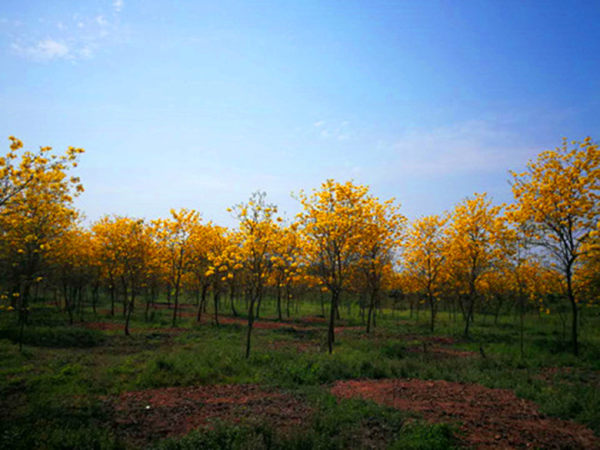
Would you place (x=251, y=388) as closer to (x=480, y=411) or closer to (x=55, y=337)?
(x=480, y=411)

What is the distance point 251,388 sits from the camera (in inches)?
421

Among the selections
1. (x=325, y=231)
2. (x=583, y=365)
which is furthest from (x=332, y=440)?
(x=583, y=365)

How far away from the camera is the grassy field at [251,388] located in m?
6.84

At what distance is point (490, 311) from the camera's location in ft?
181

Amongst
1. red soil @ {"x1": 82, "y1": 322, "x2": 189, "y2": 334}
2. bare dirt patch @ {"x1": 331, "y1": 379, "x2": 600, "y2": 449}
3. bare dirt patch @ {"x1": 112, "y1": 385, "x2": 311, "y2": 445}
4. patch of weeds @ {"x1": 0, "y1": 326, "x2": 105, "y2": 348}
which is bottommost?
red soil @ {"x1": 82, "y1": 322, "x2": 189, "y2": 334}

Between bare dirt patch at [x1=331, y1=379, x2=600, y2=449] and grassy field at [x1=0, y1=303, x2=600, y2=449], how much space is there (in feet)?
1.21

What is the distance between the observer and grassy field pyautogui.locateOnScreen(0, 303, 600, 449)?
684cm

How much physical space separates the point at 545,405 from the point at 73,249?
2659 centimetres

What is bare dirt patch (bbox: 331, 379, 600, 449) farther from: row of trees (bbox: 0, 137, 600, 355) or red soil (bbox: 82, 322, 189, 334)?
red soil (bbox: 82, 322, 189, 334)

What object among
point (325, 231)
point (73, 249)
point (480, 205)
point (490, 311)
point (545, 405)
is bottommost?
point (490, 311)

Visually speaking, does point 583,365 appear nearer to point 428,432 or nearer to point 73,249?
point 428,432

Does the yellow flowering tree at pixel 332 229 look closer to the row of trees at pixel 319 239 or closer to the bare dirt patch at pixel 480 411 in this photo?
the row of trees at pixel 319 239

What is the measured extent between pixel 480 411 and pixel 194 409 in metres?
7.54

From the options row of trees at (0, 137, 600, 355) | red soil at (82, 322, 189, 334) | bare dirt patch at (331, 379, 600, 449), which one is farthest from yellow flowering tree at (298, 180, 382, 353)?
red soil at (82, 322, 189, 334)
